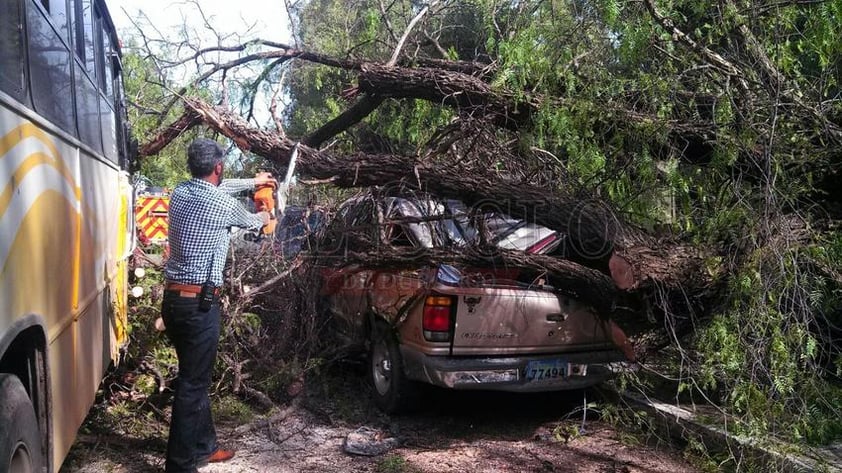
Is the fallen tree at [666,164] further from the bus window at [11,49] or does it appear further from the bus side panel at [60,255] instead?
the bus window at [11,49]

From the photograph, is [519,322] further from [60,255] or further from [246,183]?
[60,255]

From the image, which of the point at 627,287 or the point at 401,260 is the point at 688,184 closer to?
the point at 627,287

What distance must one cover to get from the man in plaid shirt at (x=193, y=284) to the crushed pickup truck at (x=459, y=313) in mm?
1506

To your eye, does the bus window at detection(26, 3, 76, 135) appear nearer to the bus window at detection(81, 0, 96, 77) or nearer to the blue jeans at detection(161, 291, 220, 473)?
the bus window at detection(81, 0, 96, 77)

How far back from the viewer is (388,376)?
18.7ft

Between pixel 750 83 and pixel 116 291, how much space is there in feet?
15.6

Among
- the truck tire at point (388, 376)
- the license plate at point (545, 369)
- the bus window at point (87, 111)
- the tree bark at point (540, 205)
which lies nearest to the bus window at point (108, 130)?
the bus window at point (87, 111)

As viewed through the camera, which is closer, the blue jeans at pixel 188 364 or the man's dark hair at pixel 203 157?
the blue jeans at pixel 188 364

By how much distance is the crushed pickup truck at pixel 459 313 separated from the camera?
507 cm

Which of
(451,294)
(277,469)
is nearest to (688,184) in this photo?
(451,294)

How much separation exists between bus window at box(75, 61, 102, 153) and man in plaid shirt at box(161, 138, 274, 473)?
62 cm

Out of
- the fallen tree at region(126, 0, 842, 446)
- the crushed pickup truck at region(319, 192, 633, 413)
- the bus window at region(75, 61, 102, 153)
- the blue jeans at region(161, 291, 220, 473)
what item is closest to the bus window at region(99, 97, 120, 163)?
the bus window at region(75, 61, 102, 153)

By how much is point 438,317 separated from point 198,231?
1.87 metres

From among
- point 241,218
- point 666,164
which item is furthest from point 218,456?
point 666,164
